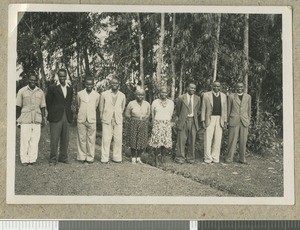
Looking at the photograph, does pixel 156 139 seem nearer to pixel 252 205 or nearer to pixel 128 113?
pixel 128 113

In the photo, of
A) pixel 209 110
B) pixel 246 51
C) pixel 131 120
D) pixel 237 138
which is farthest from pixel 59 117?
pixel 246 51

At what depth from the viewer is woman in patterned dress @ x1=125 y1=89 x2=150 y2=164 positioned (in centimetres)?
361

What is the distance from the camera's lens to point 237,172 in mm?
3605

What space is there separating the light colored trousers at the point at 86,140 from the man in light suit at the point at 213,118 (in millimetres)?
740

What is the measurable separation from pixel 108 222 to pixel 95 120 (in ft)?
2.20

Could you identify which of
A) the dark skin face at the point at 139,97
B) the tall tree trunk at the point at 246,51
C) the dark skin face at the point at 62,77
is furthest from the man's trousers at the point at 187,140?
the dark skin face at the point at 62,77

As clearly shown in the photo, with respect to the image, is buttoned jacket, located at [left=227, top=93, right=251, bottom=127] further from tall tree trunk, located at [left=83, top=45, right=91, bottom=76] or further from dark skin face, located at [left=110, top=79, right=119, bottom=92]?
tall tree trunk, located at [left=83, top=45, right=91, bottom=76]

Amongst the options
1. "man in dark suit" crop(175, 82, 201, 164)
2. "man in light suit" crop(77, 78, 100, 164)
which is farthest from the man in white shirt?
"man in dark suit" crop(175, 82, 201, 164)

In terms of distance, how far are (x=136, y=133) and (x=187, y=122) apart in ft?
1.14

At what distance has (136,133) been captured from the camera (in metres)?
3.62

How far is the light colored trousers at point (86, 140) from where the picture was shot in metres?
3.60

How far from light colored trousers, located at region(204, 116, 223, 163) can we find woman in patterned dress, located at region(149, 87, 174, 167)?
25 centimetres

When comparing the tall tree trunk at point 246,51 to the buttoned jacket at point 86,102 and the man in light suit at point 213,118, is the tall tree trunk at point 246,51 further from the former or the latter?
the buttoned jacket at point 86,102

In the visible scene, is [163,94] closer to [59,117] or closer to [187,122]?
[187,122]
